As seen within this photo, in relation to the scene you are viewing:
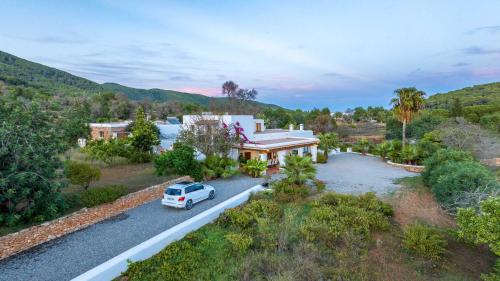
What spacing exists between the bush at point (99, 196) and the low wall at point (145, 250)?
16.3ft

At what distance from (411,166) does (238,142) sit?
53.8 feet

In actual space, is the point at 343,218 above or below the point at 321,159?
below

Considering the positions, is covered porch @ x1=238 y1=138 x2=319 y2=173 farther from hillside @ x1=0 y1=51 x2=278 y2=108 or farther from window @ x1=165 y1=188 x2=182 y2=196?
hillside @ x1=0 y1=51 x2=278 y2=108

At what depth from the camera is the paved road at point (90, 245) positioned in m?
7.69

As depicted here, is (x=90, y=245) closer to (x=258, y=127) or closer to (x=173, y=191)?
(x=173, y=191)

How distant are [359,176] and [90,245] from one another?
18266 mm

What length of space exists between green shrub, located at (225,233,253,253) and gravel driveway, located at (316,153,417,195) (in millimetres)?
8934

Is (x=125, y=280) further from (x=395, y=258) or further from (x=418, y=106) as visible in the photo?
(x=418, y=106)

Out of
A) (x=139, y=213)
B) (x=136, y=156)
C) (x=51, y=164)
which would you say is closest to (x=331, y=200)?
(x=139, y=213)

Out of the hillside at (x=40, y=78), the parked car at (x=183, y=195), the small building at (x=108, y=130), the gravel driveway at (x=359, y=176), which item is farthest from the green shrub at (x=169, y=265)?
the hillside at (x=40, y=78)

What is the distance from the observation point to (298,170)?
16281 mm

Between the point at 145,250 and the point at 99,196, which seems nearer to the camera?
the point at 145,250

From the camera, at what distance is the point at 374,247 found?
9.88 m

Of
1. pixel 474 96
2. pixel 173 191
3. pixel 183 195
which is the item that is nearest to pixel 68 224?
pixel 173 191
